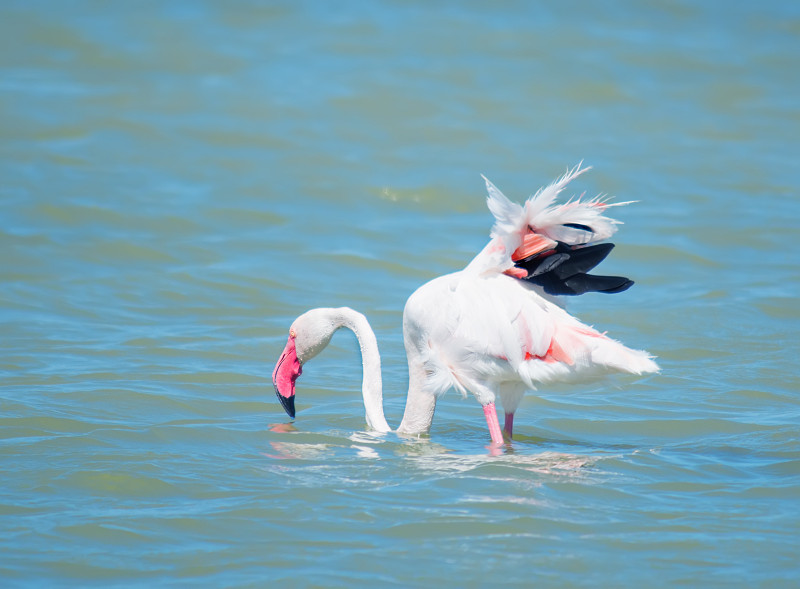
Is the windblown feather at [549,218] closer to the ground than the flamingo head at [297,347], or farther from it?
farther from it

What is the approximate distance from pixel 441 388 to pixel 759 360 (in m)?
3.86

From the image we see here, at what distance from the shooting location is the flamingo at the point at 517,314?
22.4 ft

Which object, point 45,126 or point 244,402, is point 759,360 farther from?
point 45,126

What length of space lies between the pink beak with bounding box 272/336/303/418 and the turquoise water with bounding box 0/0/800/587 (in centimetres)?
18

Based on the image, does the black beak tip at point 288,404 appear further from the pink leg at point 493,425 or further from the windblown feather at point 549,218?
the windblown feather at point 549,218

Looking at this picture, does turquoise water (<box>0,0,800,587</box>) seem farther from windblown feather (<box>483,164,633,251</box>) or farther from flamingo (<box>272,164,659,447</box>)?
windblown feather (<box>483,164,633,251</box>)

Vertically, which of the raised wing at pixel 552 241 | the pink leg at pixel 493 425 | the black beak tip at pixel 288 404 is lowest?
the pink leg at pixel 493 425

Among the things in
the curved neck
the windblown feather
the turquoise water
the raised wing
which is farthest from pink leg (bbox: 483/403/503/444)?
the windblown feather

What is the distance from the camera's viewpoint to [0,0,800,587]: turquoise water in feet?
17.6

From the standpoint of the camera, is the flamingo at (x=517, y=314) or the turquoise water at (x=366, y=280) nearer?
the turquoise water at (x=366, y=280)

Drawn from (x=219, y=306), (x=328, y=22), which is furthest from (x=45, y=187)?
(x=328, y=22)

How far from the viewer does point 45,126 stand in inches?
664

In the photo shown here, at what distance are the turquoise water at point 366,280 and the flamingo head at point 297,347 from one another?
0.23m

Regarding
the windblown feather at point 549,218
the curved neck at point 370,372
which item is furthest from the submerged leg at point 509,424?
the windblown feather at point 549,218
